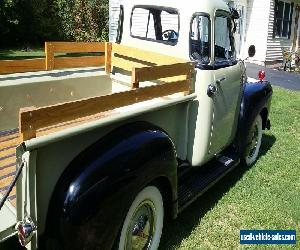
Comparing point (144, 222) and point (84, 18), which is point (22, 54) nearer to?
point (84, 18)

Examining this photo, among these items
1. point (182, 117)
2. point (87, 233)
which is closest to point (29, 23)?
point (182, 117)

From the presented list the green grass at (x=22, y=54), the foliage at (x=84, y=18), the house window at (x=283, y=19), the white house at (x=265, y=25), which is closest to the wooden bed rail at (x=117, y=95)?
the green grass at (x=22, y=54)

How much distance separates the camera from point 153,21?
4.53 m

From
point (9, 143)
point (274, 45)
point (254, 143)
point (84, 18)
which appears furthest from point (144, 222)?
point (84, 18)

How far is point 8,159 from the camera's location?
3160 millimetres

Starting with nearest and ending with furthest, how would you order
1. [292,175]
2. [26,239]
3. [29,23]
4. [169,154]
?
[26,239] < [169,154] < [292,175] < [29,23]

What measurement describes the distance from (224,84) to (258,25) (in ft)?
43.5

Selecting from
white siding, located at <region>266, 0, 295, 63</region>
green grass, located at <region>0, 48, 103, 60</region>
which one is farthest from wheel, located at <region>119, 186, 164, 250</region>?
white siding, located at <region>266, 0, 295, 63</region>

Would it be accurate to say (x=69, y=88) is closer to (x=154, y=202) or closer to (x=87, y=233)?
(x=154, y=202)

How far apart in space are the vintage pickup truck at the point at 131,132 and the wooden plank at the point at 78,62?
4.6 inches

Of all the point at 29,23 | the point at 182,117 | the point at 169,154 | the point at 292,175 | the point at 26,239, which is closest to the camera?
the point at 26,239

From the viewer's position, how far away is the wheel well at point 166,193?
3084 mm

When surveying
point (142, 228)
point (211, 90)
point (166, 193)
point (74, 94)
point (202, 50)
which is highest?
point (202, 50)

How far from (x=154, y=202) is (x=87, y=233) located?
0.84m
